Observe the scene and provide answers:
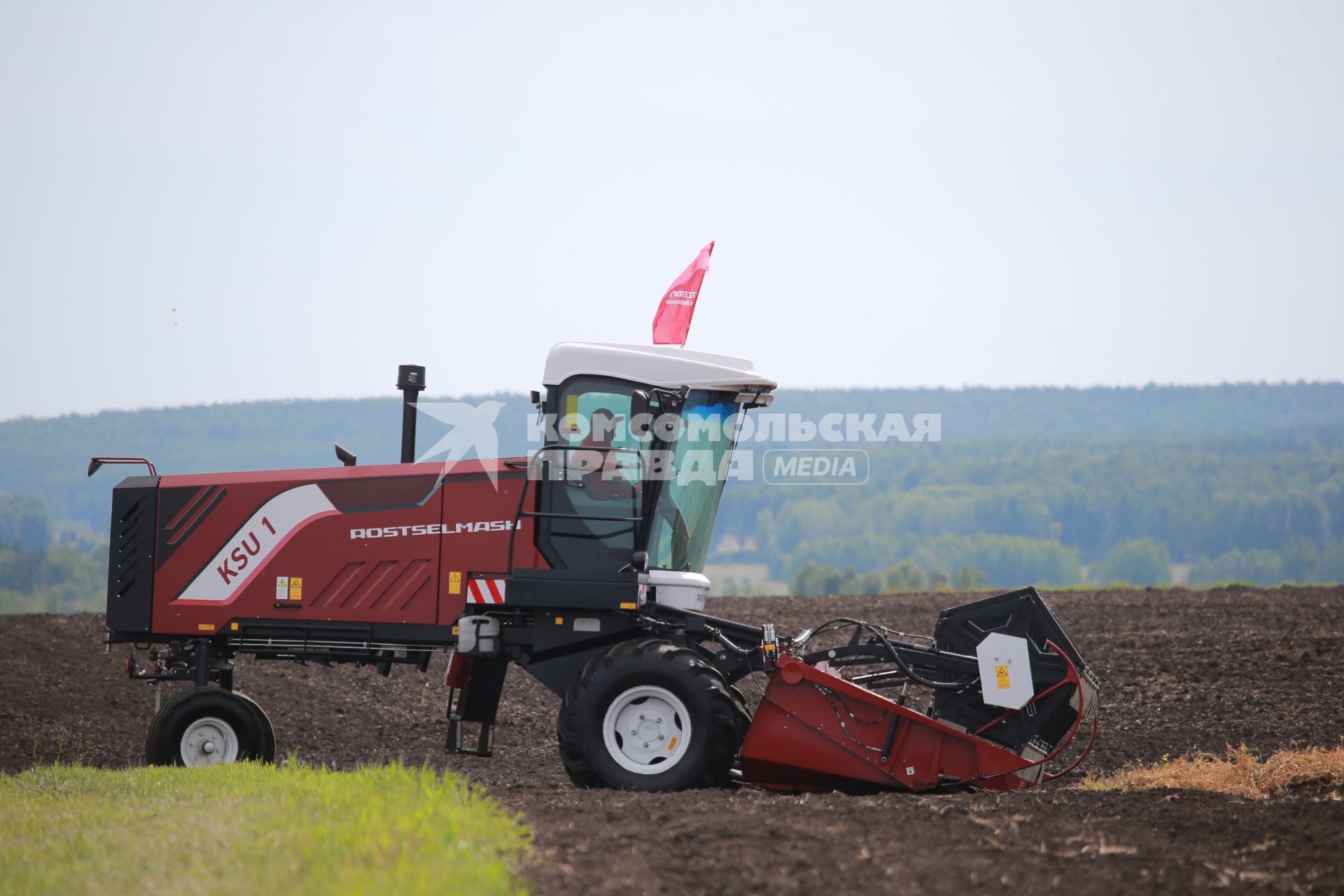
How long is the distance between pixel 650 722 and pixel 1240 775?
4255mm

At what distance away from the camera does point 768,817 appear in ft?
21.6

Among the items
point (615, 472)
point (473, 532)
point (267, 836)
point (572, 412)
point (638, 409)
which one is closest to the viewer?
point (267, 836)

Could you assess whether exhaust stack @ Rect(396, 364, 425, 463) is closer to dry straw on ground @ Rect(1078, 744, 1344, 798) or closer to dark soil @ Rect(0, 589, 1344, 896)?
dark soil @ Rect(0, 589, 1344, 896)

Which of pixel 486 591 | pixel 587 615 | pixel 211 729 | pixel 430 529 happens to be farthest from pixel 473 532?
pixel 211 729

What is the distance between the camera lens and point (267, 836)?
19.6 ft

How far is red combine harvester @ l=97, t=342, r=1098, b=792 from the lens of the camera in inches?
340

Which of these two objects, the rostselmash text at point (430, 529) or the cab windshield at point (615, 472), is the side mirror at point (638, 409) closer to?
the cab windshield at point (615, 472)

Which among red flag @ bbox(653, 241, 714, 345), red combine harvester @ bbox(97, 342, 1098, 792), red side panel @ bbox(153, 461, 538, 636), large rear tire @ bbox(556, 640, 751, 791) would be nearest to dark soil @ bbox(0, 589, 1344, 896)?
large rear tire @ bbox(556, 640, 751, 791)

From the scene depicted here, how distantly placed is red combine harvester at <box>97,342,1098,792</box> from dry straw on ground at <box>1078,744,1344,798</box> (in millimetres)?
848

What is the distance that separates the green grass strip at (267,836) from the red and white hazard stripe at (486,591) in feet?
4.75

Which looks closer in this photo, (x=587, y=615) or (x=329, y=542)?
(x=587, y=615)

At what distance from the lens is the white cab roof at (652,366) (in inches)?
363

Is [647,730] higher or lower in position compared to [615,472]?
lower

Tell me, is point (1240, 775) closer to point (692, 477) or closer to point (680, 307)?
point (692, 477)
